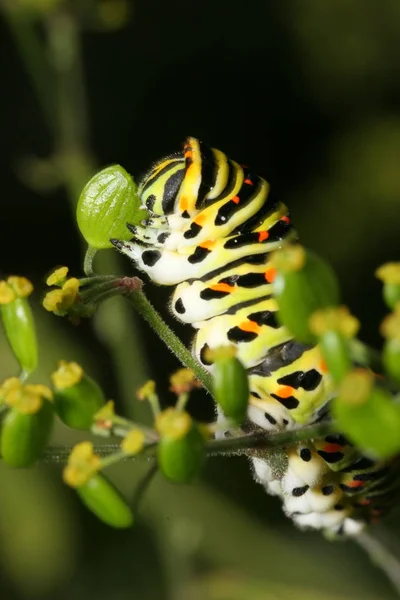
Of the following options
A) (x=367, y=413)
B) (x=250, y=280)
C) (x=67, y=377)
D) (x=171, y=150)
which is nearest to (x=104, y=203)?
(x=67, y=377)

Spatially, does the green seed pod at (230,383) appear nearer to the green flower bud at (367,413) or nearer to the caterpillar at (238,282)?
the green flower bud at (367,413)

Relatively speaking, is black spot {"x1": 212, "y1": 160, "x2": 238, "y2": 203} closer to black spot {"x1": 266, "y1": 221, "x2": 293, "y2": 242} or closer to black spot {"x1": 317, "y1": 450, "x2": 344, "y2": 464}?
black spot {"x1": 266, "y1": 221, "x2": 293, "y2": 242}

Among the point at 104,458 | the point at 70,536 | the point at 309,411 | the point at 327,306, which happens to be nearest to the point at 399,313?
the point at 327,306

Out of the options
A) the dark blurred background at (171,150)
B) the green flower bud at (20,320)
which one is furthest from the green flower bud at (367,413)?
the dark blurred background at (171,150)

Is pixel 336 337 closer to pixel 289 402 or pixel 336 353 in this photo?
pixel 336 353

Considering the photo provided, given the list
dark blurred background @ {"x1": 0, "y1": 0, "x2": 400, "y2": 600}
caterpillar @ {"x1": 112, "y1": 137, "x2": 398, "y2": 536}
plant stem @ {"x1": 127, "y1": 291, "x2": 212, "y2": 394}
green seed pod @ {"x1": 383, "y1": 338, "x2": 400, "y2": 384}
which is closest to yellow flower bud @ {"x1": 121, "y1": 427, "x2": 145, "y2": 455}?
plant stem @ {"x1": 127, "y1": 291, "x2": 212, "y2": 394}

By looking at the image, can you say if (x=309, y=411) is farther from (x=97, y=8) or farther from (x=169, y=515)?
(x=97, y=8)
